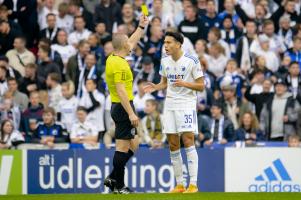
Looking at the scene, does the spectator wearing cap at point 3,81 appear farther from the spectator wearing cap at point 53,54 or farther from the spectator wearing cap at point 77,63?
the spectator wearing cap at point 77,63

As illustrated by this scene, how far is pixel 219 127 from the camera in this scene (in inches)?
832

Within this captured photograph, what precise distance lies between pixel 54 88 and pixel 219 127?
3847mm

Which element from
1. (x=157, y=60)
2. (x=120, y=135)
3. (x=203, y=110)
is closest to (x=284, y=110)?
(x=203, y=110)

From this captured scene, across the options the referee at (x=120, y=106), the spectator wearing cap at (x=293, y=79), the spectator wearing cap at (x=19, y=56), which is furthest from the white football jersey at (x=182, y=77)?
the spectator wearing cap at (x=19, y=56)

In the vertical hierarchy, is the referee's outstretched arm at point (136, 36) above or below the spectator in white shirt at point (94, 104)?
above

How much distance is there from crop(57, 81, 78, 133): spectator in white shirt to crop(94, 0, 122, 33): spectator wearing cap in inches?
96.7

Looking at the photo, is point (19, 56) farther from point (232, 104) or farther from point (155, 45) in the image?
point (232, 104)

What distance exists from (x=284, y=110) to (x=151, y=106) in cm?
296

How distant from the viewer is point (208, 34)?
23500 millimetres

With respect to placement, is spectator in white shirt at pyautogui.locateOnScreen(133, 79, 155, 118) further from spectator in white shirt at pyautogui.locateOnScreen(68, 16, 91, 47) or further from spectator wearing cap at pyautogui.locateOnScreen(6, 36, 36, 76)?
spectator wearing cap at pyautogui.locateOnScreen(6, 36, 36, 76)

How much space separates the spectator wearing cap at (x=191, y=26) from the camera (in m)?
23.5

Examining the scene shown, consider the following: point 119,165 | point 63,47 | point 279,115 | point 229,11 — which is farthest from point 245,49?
point 119,165

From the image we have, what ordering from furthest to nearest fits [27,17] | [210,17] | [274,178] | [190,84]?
1. [210,17]
2. [27,17]
3. [274,178]
4. [190,84]

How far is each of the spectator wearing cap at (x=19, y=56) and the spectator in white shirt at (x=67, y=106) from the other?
1.28m
